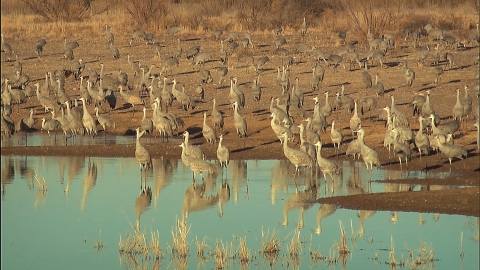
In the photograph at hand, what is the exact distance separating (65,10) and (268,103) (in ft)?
56.8

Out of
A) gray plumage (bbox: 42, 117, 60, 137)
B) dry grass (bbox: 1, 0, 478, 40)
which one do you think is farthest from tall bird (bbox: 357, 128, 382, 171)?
dry grass (bbox: 1, 0, 478, 40)

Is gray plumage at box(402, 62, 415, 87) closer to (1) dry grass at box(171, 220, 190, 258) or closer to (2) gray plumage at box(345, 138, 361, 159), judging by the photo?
(2) gray plumage at box(345, 138, 361, 159)

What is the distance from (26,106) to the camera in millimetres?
28344

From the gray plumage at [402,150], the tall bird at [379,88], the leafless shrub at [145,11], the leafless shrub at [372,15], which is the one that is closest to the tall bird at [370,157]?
the gray plumage at [402,150]

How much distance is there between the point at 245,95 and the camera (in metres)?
29.0

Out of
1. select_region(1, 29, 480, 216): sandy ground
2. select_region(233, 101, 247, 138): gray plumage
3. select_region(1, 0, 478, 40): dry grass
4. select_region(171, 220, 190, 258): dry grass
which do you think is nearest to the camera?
select_region(171, 220, 190, 258): dry grass

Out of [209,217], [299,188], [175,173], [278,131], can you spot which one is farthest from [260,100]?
[209,217]

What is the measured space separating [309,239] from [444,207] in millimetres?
2248

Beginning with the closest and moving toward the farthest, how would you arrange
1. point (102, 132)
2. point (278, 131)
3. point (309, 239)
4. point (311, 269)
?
point (311, 269) < point (309, 239) < point (278, 131) < point (102, 132)

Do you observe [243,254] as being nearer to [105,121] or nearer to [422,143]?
[422,143]

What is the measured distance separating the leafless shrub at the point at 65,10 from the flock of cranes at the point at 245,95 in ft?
19.0

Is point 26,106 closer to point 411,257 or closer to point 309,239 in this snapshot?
point 309,239

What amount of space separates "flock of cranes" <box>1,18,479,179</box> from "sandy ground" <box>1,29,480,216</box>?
13 centimetres

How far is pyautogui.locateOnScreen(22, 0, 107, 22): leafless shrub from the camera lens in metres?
42.6
